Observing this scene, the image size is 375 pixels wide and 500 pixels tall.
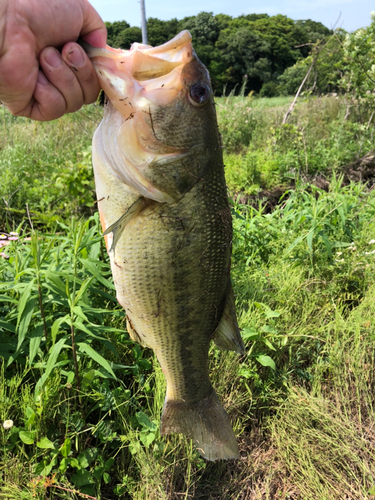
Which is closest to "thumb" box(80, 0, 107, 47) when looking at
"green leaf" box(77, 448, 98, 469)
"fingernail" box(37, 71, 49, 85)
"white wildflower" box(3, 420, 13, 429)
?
"fingernail" box(37, 71, 49, 85)

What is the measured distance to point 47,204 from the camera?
4652 millimetres

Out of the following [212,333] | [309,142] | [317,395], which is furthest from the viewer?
[309,142]

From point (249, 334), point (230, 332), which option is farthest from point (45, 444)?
point (249, 334)

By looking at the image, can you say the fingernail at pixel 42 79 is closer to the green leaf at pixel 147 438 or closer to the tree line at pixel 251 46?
the green leaf at pixel 147 438

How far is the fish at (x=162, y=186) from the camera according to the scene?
4.63ft

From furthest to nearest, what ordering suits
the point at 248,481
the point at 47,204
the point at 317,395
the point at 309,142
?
the point at 309,142, the point at 47,204, the point at 317,395, the point at 248,481

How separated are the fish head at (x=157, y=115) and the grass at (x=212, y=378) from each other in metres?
0.87

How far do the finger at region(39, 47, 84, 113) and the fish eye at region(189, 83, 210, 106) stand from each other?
50 cm

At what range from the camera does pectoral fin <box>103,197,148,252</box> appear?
4.72 ft

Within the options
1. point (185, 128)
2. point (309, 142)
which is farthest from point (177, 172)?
point (309, 142)

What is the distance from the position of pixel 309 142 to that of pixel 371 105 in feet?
6.45

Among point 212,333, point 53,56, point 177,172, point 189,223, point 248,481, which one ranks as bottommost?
point 248,481

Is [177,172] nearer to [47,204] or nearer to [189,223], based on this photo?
[189,223]

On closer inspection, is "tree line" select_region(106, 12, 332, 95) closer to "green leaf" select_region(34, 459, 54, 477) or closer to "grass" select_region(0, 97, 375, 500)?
"grass" select_region(0, 97, 375, 500)
